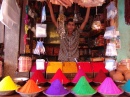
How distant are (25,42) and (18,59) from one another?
0.88ft

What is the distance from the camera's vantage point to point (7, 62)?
206cm

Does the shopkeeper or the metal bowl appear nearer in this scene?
the metal bowl

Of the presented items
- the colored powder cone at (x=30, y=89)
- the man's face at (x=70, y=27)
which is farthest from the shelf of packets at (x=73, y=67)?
the man's face at (x=70, y=27)

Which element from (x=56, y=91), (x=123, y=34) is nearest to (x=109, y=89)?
(x=56, y=91)

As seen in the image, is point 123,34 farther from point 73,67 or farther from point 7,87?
point 7,87

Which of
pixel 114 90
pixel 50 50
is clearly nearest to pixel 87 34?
pixel 50 50

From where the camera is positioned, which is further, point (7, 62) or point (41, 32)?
point (7, 62)

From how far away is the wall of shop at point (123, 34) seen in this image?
257 cm

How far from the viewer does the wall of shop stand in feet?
8.43

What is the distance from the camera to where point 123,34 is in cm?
261

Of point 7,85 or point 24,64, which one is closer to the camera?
point 7,85

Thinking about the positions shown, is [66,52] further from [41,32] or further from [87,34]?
[87,34]

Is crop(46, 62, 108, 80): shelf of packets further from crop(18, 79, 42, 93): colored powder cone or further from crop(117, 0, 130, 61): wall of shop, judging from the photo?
crop(117, 0, 130, 61): wall of shop

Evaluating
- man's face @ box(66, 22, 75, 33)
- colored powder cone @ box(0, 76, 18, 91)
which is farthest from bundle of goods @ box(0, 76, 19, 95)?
man's face @ box(66, 22, 75, 33)
